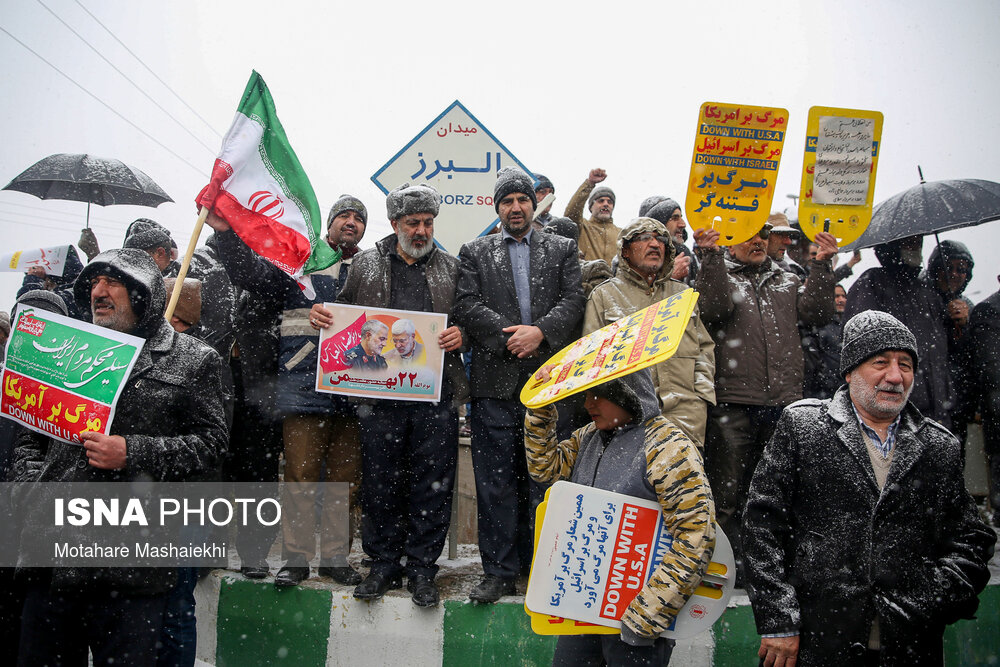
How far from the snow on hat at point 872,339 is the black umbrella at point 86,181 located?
6958mm

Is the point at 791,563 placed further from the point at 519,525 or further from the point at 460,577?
the point at 460,577

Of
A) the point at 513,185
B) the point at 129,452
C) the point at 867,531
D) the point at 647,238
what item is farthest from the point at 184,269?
the point at 867,531

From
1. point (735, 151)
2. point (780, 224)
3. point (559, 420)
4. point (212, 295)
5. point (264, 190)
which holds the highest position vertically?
point (735, 151)

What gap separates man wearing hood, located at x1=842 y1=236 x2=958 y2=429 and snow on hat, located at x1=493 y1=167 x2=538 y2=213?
2.48 metres

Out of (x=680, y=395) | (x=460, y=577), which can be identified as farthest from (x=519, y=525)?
(x=680, y=395)

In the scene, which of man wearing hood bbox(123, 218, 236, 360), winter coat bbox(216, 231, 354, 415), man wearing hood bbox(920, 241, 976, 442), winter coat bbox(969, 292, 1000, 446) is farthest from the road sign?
winter coat bbox(969, 292, 1000, 446)

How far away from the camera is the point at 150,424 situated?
10.7 feet

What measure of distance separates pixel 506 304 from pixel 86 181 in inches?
196

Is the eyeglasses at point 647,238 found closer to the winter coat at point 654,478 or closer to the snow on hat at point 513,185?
the snow on hat at point 513,185

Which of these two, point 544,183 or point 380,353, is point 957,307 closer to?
point 544,183

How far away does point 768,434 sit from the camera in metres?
4.79

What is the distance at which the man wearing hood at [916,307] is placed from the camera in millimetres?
5062

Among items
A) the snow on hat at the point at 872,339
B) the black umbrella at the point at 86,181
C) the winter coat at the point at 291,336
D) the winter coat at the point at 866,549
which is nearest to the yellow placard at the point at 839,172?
the snow on hat at the point at 872,339

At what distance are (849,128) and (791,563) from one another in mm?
3313
